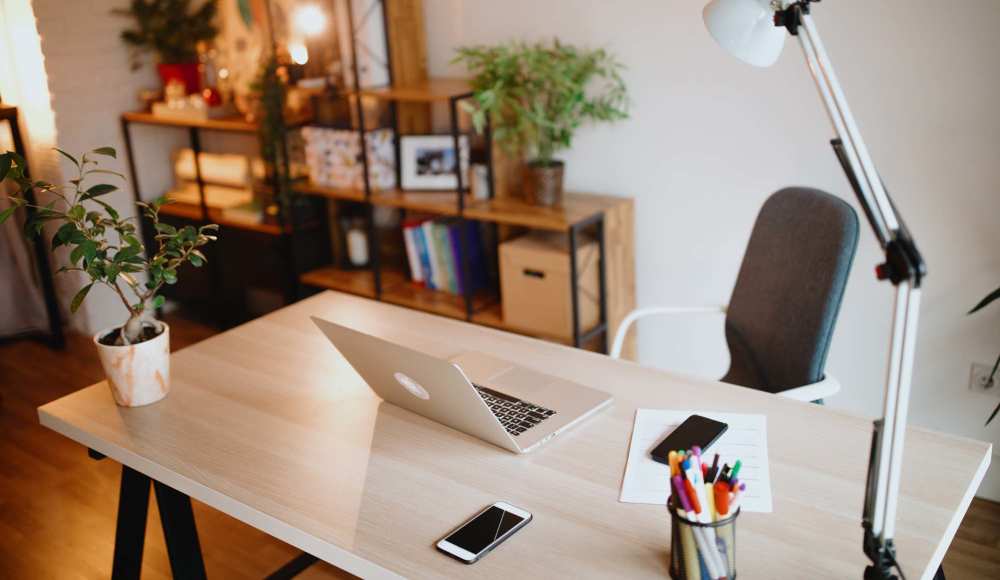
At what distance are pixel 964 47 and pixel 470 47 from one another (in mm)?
1722

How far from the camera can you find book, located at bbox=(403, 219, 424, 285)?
378cm

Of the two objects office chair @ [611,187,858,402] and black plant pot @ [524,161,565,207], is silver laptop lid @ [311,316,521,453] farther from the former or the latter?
black plant pot @ [524,161,565,207]

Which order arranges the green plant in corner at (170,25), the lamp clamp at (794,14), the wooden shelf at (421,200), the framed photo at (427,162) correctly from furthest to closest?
the green plant in corner at (170,25)
the framed photo at (427,162)
the wooden shelf at (421,200)
the lamp clamp at (794,14)

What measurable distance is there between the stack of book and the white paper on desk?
1.83 metres

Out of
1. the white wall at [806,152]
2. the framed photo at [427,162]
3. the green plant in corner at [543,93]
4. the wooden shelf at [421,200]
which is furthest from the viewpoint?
the framed photo at [427,162]

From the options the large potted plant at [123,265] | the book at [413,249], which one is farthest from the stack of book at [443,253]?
the large potted plant at [123,265]

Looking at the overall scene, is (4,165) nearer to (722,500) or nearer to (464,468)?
(464,468)

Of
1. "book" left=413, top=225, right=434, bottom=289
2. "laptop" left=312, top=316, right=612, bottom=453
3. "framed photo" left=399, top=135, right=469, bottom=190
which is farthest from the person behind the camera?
"book" left=413, top=225, right=434, bottom=289

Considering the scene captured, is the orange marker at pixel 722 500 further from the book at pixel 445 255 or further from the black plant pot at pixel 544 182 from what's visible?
the book at pixel 445 255

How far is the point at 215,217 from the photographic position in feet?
14.7

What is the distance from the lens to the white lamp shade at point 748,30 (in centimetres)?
142

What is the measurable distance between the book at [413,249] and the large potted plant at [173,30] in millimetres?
1449

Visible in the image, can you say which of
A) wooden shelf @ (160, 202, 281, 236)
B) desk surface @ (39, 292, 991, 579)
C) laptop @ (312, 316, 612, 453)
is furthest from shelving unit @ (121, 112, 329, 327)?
laptop @ (312, 316, 612, 453)

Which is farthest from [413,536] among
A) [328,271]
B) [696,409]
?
[328,271]
